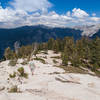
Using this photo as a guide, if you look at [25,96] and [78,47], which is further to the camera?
[78,47]

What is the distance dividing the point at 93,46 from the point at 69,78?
51.9m

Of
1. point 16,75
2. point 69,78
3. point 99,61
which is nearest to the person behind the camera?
point 69,78

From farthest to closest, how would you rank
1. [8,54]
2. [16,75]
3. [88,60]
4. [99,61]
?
[8,54], [88,60], [99,61], [16,75]

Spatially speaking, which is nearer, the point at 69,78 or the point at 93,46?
the point at 69,78

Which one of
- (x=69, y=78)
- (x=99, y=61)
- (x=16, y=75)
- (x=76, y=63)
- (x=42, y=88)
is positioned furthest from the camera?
(x=99, y=61)

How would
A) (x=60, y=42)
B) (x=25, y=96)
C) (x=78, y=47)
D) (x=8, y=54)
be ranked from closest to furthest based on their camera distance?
1. (x=25, y=96)
2. (x=78, y=47)
3. (x=8, y=54)
4. (x=60, y=42)

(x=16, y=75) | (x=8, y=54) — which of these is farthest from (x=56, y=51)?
(x=16, y=75)

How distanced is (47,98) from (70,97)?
259 cm

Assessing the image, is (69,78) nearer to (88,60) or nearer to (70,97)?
(70,97)

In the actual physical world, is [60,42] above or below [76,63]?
above

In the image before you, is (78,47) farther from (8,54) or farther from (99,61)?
(8,54)

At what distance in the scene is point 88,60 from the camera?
201ft

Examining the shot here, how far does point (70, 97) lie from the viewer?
1339cm

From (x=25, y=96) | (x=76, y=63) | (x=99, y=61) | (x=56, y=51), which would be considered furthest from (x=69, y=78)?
(x=56, y=51)
